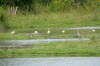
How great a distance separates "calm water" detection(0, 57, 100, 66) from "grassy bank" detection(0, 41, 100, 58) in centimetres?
139

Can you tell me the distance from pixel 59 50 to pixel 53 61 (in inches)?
127

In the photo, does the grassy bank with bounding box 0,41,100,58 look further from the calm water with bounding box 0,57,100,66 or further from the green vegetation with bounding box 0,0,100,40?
the green vegetation with bounding box 0,0,100,40

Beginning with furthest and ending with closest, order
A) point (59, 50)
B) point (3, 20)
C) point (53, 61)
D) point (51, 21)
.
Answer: point (51, 21) → point (3, 20) → point (59, 50) → point (53, 61)

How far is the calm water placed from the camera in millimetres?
21141

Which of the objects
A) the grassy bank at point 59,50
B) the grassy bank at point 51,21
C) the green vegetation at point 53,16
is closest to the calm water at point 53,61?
the grassy bank at point 59,50

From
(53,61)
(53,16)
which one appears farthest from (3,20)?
(53,61)

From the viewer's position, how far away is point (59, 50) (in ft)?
83.0

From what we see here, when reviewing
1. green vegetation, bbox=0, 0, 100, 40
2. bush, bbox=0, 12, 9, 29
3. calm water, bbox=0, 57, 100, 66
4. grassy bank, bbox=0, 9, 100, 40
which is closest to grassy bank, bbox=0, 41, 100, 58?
calm water, bbox=0, 57, 100, 66

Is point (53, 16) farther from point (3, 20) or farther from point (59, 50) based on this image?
point (59, 50)

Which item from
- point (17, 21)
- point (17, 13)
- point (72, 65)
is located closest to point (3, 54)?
point (72, 65)

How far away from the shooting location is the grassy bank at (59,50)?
961 inches

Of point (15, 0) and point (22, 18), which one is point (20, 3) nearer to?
point (15, 0)

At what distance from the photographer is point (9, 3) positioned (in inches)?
963

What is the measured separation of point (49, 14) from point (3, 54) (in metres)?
31.5
